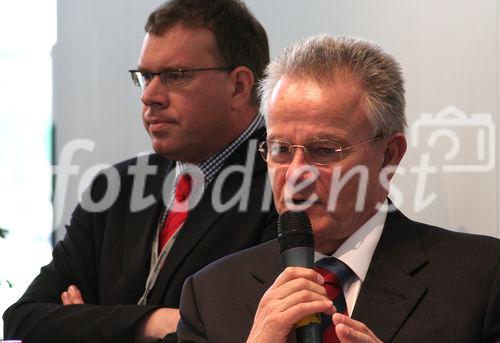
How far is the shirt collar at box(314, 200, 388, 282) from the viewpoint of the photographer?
253cm

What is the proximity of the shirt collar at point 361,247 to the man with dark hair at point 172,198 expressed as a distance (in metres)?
0.91

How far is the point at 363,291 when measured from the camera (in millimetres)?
2475

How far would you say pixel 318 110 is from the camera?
8.14 ft

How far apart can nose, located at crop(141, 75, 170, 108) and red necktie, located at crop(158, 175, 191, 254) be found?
316 millimetres

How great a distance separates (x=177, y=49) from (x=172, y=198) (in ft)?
1.81

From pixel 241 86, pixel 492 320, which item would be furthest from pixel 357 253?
pixel 241 86

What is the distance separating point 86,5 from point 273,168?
8.65 ft

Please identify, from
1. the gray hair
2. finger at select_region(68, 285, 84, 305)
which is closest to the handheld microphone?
the gray hair

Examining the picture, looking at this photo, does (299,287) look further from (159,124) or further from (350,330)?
(159,124)

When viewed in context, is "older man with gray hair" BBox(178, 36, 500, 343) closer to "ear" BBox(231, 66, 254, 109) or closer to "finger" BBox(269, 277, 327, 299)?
"finger" BBox(269, 277, 327, 299)

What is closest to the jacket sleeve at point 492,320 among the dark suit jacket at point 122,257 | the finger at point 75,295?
the dark suit jacket at point 122,257

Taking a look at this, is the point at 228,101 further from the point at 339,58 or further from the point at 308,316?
the point at 308,316

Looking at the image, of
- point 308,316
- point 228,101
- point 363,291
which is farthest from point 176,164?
point 308,316

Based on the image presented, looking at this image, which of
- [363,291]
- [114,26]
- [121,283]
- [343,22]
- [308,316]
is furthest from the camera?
[114,26]
